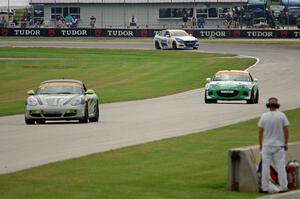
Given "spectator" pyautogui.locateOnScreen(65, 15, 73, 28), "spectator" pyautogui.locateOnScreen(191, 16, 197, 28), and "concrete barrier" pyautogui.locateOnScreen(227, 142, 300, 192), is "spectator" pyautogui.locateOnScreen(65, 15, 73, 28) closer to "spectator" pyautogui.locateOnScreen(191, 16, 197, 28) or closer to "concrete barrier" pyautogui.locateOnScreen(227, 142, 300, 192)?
"spectator" pyautogui.locateOnScreen(191, 16, 197, 28)

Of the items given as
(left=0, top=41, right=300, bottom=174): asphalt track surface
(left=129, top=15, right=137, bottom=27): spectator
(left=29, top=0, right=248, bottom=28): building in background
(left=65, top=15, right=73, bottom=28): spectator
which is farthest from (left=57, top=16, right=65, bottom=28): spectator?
(left=0, top=41, right=300, bottom=174): asphalt track surface

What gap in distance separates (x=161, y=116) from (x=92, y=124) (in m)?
3.22

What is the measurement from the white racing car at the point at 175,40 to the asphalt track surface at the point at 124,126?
2892 cm

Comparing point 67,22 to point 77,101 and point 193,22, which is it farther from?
Result: point 77,101

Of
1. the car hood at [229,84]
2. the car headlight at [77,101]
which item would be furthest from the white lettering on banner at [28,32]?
the car headlight at [77,101]

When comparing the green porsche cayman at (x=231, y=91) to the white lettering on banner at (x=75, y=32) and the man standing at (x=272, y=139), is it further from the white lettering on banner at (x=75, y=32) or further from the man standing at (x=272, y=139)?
the white lettering on banner at (x=75, y=32)

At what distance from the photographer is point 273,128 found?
15.0 m

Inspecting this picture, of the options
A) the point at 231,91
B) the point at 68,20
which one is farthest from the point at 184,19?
the point at 231,91

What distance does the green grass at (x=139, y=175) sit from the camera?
1426 centimetres

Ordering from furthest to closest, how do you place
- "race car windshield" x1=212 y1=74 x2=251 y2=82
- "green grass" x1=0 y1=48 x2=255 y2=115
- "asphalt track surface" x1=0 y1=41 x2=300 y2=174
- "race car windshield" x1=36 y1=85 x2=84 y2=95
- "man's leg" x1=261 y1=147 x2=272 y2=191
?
"green grass" x1=0 y1=48 x2=255 y2=115
"race car windshield" x1=212 y1=74 x2=251 y2=82
"race car windshield" x1=36 y1=85 x2=84 y2=95
"asphalt track surface" x1=0 y1=41 x2=300 y2=174
"man's leg" x1=261 y1=147 x2=272 y2=191

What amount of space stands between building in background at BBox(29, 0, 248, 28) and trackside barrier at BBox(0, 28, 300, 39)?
3.64m

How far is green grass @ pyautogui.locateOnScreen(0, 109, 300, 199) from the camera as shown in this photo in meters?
14.3

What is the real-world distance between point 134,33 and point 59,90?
219ft

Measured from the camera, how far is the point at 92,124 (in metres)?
Answer: 28.1
